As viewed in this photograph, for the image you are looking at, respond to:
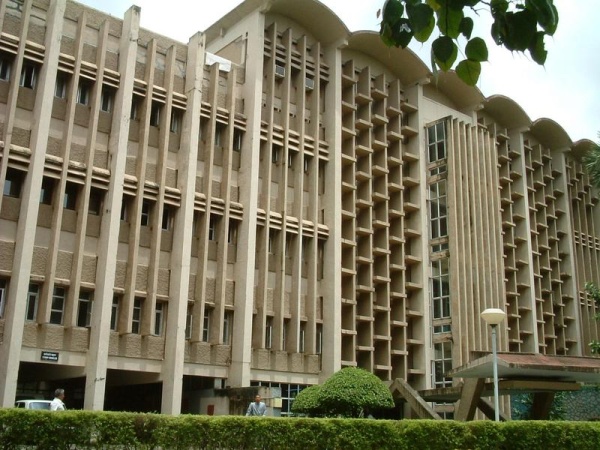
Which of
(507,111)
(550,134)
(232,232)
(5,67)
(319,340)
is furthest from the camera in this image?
(550,134)

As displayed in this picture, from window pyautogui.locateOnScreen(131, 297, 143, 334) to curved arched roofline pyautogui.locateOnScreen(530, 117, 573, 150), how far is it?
29985 mm

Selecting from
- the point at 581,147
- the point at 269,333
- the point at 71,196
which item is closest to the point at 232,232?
the point at 269,333

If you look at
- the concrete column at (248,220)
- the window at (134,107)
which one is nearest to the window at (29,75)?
the window at (134,107)

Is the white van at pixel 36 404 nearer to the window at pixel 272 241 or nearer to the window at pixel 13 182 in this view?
the window at pixel 13 182

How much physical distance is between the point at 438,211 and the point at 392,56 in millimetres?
8646

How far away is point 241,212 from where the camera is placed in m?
31.2

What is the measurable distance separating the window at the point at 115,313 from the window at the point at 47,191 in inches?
170

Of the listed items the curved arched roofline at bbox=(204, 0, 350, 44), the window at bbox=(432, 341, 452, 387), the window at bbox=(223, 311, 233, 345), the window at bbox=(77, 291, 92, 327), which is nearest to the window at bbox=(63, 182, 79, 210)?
the window at bbox=(77, 291, 92, 327)

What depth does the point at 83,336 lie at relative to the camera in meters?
25.9

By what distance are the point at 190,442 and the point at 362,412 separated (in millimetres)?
12561

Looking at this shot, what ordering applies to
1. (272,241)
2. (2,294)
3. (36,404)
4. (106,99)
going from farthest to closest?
(272,241) → (106,99) → (2,294) → (36,404)

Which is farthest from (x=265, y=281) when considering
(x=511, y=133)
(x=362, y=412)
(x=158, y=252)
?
(x=511, y=133)

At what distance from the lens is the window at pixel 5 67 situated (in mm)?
26266

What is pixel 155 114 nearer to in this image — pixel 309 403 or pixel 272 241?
pixel 272 241
